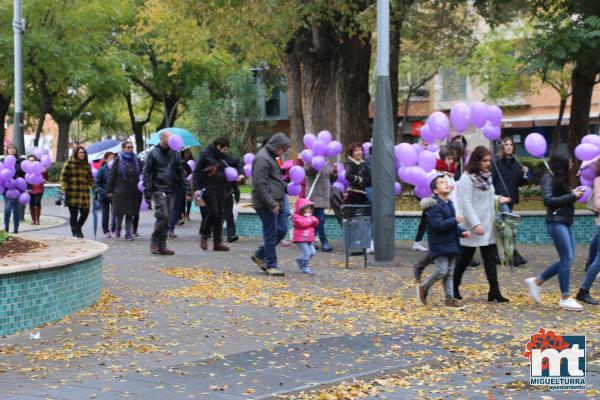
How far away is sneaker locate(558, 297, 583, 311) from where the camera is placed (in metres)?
11.0

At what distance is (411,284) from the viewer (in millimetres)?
13383

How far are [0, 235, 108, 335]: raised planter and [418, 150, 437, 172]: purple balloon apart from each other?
5.10m

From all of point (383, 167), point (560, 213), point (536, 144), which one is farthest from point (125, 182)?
point (560, 213)

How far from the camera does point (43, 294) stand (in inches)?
391

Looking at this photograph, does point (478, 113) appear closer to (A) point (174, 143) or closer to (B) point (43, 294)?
(A) point (174, 143)

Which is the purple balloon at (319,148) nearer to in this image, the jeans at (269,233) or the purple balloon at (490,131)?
the purple balloon at (490,131)

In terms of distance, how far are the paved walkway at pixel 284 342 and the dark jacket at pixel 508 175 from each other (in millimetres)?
1886

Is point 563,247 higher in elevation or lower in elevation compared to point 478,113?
lower

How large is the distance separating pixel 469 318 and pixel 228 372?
3450 millimetres

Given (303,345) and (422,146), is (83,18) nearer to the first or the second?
(422,146)

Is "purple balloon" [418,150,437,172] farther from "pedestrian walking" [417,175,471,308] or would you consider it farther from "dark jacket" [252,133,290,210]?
"pedestrian walking" [417,175,471,308]

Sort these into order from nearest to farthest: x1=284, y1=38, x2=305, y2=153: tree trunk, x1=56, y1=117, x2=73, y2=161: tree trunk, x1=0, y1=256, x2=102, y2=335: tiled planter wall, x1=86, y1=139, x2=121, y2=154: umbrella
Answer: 1. x1=0, y1=256, x2=102, y2=335: tiled planter wall
2. x1=284, y1=38, x2=305, y2=153: tree trunk
3. x1=86, y1=139, x2=121, y2=154: umbrella
4. x1=56, y1=117, x2=73, y2=161: tree trunk

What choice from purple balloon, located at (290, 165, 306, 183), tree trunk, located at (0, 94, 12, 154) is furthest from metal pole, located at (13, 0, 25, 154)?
tree trunk, located at (0, 94, 12, 154)

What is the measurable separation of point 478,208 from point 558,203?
2.66ft
